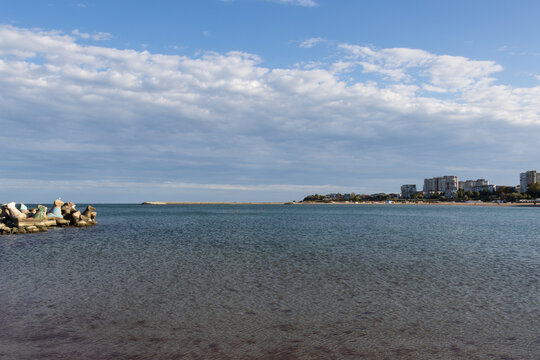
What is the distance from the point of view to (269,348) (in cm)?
890

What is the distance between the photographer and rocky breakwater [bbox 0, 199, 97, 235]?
44719 mm

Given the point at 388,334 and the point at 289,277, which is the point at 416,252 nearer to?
the point at 289,277

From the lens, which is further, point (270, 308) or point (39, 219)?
point (39, 219)

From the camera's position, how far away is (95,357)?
327 inches

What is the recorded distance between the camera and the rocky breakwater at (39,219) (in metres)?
44.7

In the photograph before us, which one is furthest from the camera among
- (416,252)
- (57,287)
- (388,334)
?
(416,252)

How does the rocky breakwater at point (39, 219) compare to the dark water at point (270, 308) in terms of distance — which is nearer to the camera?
the dark water at point (270, 308)

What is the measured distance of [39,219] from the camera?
1917 inches

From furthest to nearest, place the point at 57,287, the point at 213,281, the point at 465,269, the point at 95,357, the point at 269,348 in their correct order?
the point at 465,269
the point at 213,281
the point at 57,287
the point at 269,348
the point at 95,357

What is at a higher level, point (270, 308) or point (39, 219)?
point (39, 219)

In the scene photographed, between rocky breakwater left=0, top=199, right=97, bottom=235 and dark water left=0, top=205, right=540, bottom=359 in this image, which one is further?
rocky breakwater left=0, top=199, right=97, bottom=235

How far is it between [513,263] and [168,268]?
796 inches

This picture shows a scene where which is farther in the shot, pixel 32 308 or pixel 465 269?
pixel 465 269

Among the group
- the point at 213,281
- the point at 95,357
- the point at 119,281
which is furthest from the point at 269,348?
the point at 119,281
